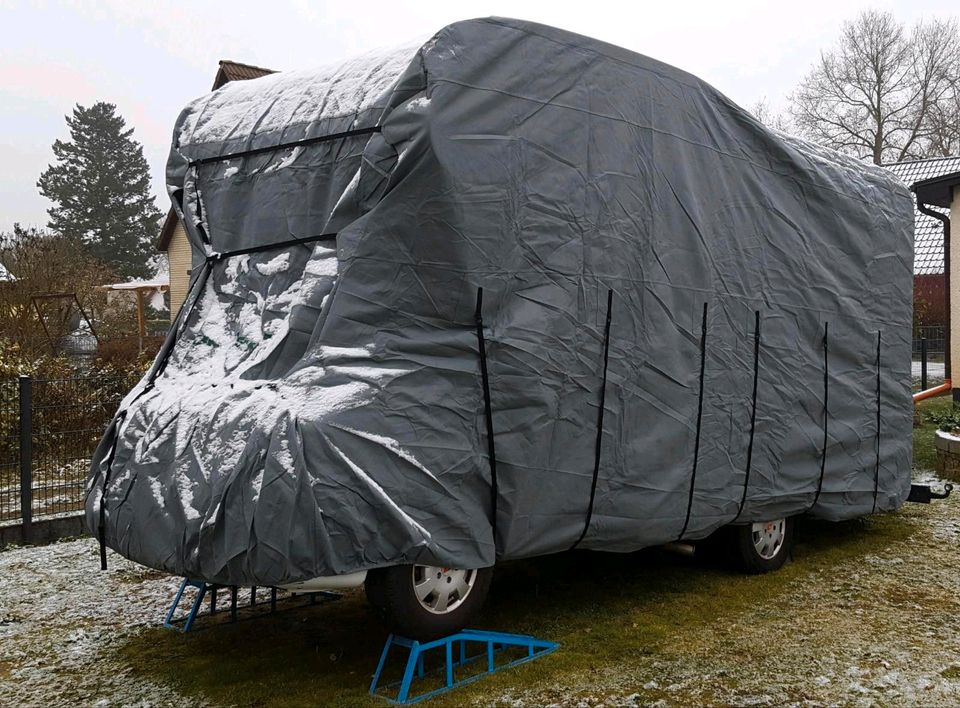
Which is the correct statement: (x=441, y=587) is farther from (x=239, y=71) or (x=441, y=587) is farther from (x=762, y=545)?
(x=239, y=71)

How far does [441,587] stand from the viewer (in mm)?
4648

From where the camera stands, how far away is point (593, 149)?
17.5 feet

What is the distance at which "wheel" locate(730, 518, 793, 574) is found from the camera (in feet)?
21.3

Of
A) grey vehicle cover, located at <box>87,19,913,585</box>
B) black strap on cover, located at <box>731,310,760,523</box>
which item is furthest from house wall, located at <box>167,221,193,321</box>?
black strap on cover, located at <box>731,310,760,523</box>

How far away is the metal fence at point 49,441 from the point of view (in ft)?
27.4

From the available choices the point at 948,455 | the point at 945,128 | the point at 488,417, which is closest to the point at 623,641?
the point at 488,417

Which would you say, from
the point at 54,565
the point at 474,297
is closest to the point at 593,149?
the point at 474,297

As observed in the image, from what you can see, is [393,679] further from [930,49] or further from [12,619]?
[930,49]

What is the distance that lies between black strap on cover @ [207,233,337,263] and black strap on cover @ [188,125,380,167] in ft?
1.70

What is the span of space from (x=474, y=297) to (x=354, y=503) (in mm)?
1182

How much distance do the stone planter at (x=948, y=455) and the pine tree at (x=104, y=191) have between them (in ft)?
145

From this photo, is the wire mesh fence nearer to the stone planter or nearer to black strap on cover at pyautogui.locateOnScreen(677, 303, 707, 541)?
black strap on cover at pyautogui.locateOnScreen(677, 303, 707, 541)

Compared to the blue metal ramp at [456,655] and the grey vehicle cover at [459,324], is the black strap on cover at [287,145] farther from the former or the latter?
the blue metal ramp at [456,655]

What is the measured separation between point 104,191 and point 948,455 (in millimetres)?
47396
